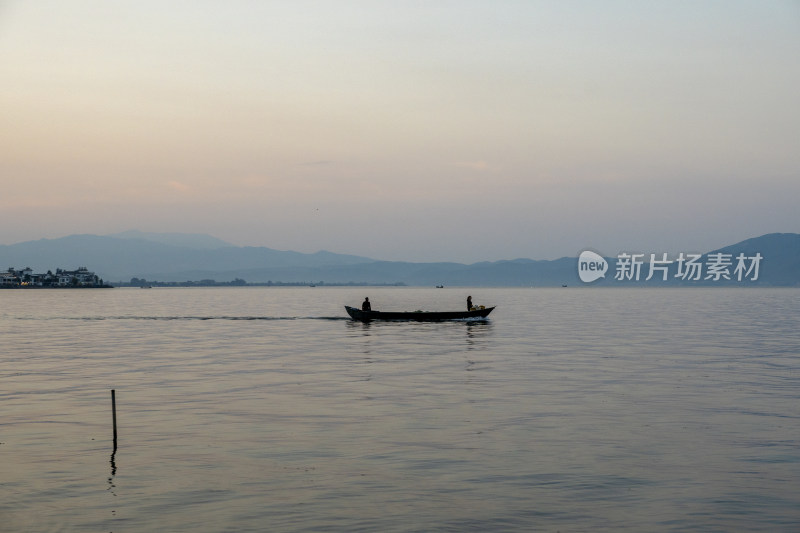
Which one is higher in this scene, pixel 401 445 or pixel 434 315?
pixel 434 315

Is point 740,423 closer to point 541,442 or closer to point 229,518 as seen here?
point 541,442

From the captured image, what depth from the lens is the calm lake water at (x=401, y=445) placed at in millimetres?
19766

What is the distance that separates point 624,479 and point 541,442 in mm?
5080

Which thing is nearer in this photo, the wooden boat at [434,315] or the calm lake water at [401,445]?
the calm lake water at [401,445]

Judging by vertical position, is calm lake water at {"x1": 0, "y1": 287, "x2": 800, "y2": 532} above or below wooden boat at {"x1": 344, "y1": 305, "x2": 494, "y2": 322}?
below

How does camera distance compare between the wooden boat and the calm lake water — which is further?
the wooden boat

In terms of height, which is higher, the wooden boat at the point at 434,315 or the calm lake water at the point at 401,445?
the wooden boat at the point at 434,315

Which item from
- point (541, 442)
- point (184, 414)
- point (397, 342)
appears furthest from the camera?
point (397, 342)

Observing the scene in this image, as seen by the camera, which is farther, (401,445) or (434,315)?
Answer: (434,315)

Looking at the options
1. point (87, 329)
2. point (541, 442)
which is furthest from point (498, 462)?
point (87, 329)

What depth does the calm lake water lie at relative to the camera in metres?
19.8

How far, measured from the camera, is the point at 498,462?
2464cm

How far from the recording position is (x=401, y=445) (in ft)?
88.6

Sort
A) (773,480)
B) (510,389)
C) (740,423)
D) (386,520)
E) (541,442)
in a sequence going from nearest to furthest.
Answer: (386,520) → (773,480) → (541,442) → (740,423) → (510,389)
